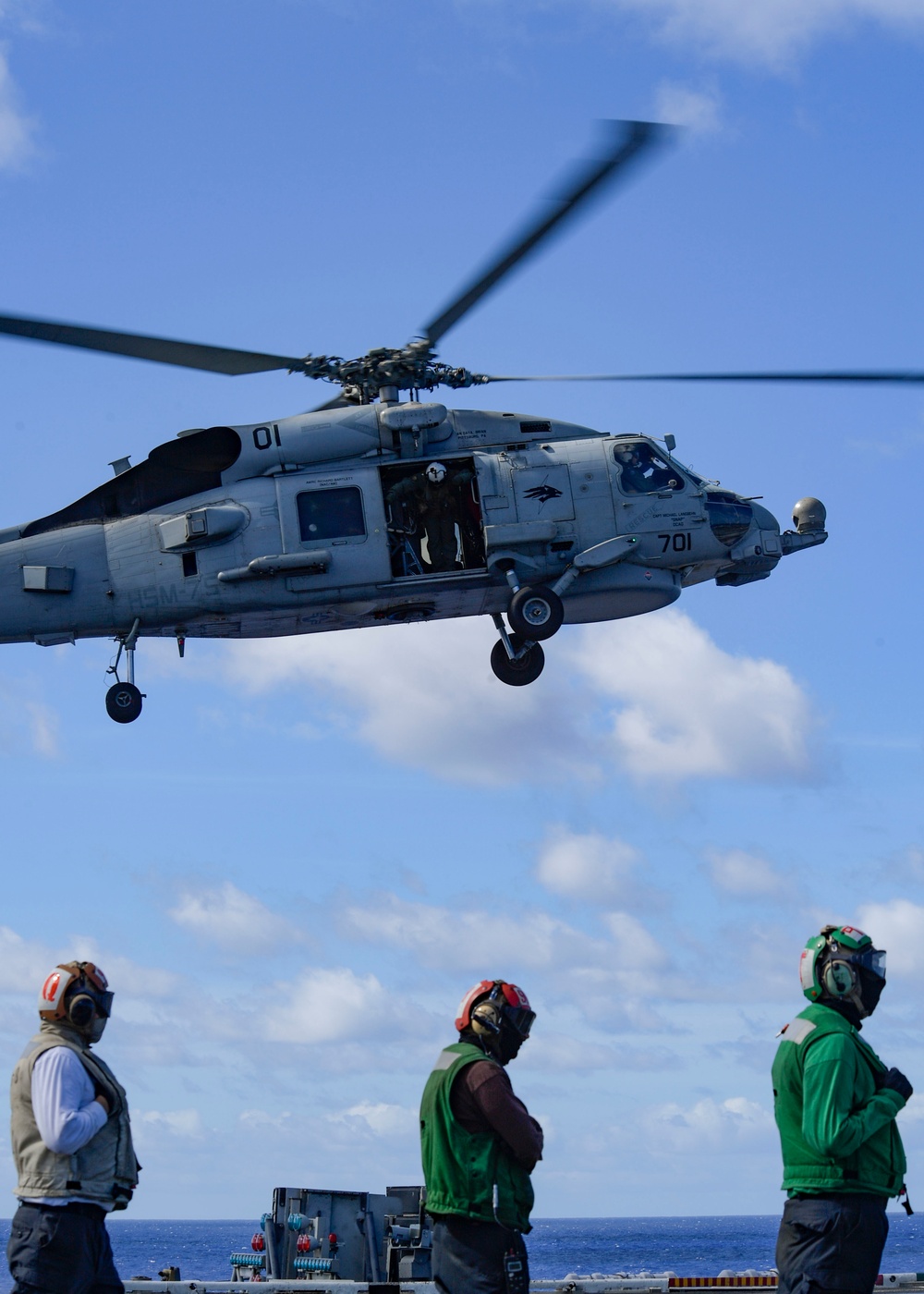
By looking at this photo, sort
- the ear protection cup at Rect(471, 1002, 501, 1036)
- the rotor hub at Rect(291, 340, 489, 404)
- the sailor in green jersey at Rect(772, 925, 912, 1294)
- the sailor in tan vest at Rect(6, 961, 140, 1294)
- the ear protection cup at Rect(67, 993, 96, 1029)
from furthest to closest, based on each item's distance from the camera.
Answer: the rotor hub at Rect(291, 340, 489, 404)
the ear protection cup at Rect(471, 1002, 501, 1036)
the ear protection cup at Rect(67, 993, 96, 1029)
the sailor in tan vest at Rect(6, 961, 140, 1294)
the sailor in green jersey at Rect(772, 925, 912, 1294)

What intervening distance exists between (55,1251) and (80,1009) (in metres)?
0.98

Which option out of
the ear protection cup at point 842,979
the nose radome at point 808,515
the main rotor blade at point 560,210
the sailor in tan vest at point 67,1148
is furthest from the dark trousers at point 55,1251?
the nose radome at point 808,515

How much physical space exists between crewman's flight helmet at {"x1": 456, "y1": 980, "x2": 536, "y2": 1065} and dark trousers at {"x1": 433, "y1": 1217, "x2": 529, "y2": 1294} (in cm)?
71

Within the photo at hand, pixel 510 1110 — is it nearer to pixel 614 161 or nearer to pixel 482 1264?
pixel 482 1264

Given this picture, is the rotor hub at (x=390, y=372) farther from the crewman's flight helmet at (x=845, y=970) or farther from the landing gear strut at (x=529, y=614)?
the crewman's flight helmet at (x=845, y=970)

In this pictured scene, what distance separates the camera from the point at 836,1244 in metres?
6.65

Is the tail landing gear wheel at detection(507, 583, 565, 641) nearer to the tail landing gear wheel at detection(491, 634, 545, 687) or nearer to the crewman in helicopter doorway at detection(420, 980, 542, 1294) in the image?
the tail landing gear wheel at detection(491, 634, 545, 687)

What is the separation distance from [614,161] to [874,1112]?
1055 centimetres

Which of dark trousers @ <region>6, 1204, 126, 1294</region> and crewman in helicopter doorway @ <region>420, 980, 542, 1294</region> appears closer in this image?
dark trousers @ <region>6, 1204, 126, 1294</region>

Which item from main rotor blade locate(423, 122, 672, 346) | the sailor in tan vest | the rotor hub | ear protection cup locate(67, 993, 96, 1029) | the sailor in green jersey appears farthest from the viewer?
the rotor hub

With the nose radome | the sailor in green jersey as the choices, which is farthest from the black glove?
the nose radome

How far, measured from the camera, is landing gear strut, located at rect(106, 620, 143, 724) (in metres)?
19.0

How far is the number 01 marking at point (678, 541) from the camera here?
19.9m

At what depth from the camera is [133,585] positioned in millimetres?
18812
